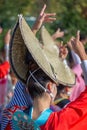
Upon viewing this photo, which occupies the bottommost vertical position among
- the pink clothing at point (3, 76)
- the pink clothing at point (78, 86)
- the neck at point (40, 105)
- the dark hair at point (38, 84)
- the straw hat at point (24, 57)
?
the pink clothing at point (78, 86)

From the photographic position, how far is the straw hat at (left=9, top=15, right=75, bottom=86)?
3.75 meters

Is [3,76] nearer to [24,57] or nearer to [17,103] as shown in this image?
[17,103]

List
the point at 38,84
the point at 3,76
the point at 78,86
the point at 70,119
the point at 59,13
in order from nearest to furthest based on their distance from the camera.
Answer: the point at 70,119, the point at 38,84, the point at 78,86, the point at 3,76, the point at 59,13

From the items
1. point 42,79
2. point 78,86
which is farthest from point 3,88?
point 42,79

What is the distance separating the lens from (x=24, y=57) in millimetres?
3889

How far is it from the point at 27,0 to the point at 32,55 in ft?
37.4

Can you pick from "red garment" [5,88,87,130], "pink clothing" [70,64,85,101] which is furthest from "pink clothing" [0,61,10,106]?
"red garment" [5,88,87,130]

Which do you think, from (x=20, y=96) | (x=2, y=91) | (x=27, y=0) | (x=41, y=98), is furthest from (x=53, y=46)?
(x=27, y=0)

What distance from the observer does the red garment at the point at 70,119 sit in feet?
11.7

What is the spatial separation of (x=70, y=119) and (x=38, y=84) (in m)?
0.33

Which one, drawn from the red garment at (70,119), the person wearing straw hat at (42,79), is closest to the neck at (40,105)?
the person wearing straw hat at (42,79)

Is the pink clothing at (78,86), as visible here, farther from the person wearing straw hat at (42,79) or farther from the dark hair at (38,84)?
the dark hair at (38,84)

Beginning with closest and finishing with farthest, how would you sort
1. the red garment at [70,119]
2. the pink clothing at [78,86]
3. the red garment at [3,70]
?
1. the red garment at [70,119]
2. the pink clothing at [78,86]
3. the red garment at [3,70]

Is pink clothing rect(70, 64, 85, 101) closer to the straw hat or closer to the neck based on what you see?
the straw hat
